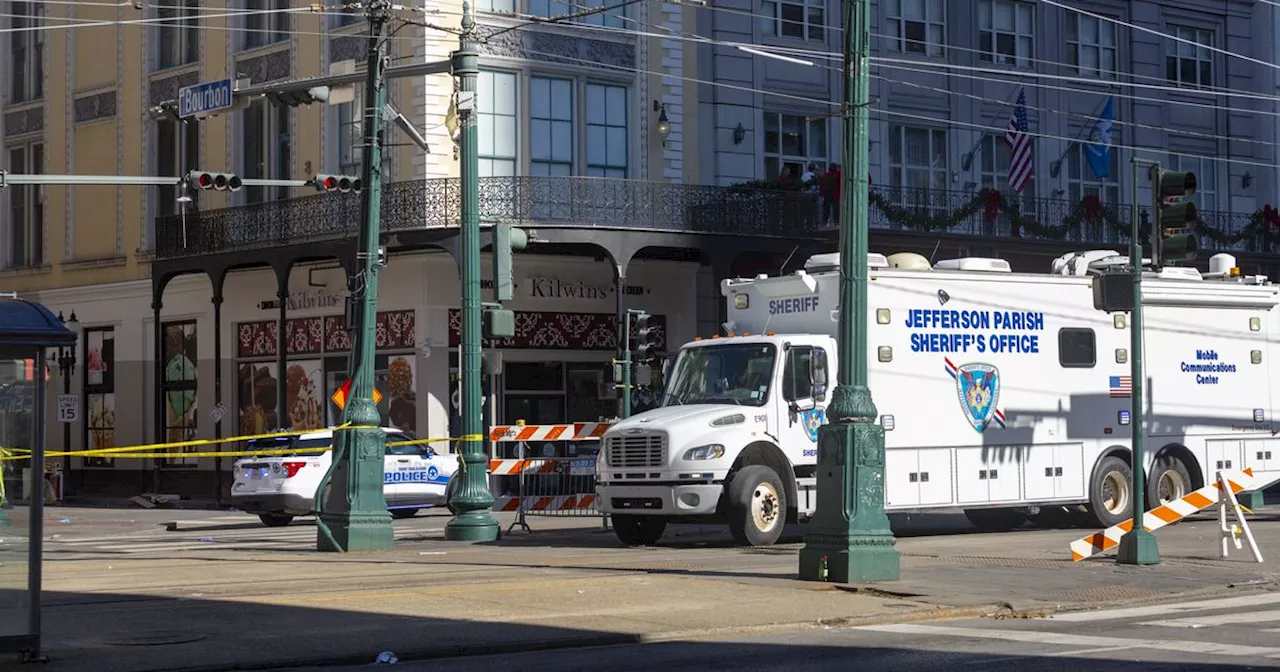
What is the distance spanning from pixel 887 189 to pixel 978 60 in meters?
4.54

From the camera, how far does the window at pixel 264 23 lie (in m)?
39.6

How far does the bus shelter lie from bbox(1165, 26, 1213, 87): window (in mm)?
39608

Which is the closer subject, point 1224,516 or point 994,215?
point 1224,516

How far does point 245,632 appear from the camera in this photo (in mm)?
12180

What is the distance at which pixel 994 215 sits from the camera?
135 ft

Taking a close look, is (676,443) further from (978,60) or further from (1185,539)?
(978,60)

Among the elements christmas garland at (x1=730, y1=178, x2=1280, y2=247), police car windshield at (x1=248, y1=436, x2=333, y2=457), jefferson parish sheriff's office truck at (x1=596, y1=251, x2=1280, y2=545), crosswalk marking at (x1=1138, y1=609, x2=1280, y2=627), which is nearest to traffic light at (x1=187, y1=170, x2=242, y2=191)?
police car windshield at (x1=248, y1=436, x2=333, y2=457)

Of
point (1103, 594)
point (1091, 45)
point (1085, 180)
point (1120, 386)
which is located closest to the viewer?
point (1103, 594)

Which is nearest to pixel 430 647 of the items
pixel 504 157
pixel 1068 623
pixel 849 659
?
pixel 849 659

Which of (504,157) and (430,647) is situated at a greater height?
(504,157)

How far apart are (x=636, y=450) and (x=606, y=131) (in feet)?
59.5

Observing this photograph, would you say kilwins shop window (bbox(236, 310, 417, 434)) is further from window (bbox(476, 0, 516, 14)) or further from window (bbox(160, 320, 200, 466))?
window (bbox(476, 0, 516, 14))

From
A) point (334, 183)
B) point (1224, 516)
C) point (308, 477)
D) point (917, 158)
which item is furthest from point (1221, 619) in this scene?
point (917, 158)

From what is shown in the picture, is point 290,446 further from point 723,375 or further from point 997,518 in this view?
point 997,518
